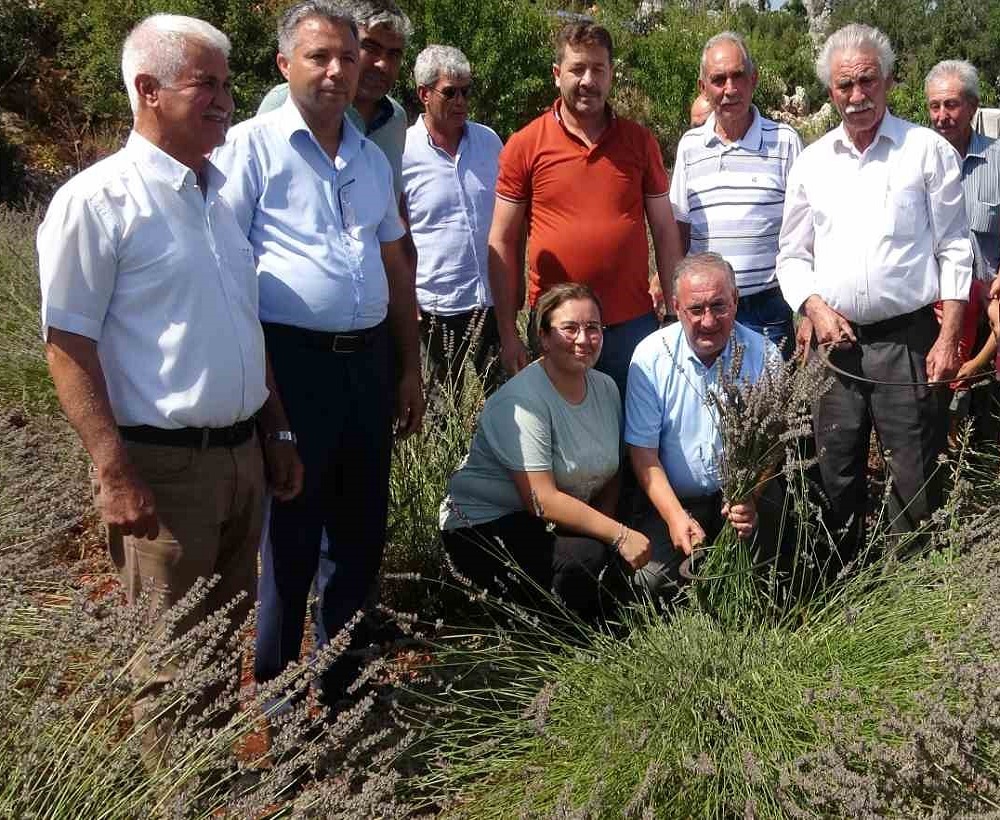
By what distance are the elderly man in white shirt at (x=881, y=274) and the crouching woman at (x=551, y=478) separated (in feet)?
2.80

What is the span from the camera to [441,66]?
5.15 metres

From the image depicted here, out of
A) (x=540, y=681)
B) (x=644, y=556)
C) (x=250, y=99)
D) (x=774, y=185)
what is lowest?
(x=540, y=681)

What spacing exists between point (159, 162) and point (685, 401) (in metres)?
1.96

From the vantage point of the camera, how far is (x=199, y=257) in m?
2.67

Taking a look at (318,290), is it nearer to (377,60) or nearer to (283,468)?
(283,468)

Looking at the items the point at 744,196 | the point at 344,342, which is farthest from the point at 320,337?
the point at 744,196

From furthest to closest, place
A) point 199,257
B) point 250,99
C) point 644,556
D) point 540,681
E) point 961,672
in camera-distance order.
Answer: point 250,99, point 644,556, point 540,681, point 199,257, point 961,672

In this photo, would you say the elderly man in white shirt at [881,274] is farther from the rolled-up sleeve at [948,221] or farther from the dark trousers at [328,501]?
the dark trousers at [328,501]

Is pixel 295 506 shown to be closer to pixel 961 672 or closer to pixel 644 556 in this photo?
pixel 644 556

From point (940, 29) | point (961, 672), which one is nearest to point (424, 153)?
point (961, 672)

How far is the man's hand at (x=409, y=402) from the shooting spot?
366 centimetres

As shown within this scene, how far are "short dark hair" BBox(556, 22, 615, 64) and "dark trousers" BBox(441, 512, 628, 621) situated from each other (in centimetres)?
185

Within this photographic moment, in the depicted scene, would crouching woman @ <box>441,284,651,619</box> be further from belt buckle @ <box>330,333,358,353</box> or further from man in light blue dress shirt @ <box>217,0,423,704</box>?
belt buckle @ <box>330,333,358,353</box>

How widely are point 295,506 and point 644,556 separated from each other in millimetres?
1121
